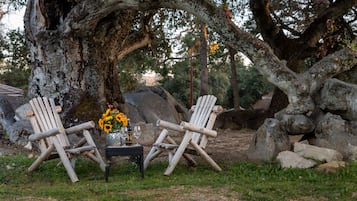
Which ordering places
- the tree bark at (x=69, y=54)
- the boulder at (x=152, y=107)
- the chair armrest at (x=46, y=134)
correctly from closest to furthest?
1. the chair armrest at (x=46, y=134)
2. the tree bark at (x=69, y=54)
3. the boulder at (x=152, y=107)

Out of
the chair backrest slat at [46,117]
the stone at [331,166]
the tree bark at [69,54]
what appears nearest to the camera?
the stone at [331,166]

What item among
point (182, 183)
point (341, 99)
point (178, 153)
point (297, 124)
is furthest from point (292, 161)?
point (182, 183)

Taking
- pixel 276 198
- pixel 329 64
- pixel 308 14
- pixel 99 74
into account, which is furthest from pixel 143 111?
pixel 276 198

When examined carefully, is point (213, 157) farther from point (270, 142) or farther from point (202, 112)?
point (270, 142)

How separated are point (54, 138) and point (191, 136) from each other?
62.4 inches

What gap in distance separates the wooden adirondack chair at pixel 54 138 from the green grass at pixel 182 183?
0.20 metres

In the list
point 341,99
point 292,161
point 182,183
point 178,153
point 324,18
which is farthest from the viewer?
point 324,18

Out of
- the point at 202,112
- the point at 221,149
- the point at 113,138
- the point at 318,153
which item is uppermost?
the point at 202,112

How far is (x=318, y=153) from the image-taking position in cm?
484

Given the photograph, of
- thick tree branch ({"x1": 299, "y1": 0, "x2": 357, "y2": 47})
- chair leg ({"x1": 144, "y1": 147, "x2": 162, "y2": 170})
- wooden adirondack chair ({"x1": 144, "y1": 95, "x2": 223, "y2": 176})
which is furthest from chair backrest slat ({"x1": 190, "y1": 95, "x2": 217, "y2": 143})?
thick tree branch ({"x1": 299, "y1": 0, "x2": 357, "y2": 47})

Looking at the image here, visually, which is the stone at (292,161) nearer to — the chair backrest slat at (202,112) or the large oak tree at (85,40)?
the chair backrest slat at (202,112)

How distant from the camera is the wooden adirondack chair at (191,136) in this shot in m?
4.70

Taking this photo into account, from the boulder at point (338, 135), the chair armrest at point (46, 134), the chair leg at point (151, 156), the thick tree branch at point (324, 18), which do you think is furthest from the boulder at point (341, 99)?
the thick tree branch at point (324, 18)

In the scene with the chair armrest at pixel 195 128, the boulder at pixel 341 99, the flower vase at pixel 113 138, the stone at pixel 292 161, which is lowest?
the stone at pixel 292 161
